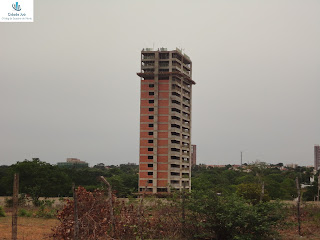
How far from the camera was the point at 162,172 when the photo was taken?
2630 inches

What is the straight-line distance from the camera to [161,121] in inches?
2655

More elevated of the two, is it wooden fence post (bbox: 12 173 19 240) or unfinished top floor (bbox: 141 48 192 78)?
unfinished top floor (bbox: 141 48 192 78)

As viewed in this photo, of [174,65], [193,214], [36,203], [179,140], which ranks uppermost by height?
[174,65]

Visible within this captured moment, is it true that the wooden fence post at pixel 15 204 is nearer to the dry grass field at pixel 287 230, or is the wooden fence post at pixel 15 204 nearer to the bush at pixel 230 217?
the dry grass field at pixel 287 230

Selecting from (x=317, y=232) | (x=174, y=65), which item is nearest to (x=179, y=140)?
(x=174, y=65)

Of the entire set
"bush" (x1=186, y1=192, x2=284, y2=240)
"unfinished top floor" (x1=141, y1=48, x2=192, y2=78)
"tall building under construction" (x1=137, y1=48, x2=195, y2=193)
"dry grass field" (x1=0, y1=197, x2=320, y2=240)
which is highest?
"unfinished top floor" (x1=141, y1=48, x2=192, y2=78)

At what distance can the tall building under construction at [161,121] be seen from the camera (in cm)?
6681

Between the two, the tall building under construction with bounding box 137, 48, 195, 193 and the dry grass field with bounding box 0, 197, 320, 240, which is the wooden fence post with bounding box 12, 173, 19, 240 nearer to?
the dry grass field with bounding box 0, 197, 320, 240

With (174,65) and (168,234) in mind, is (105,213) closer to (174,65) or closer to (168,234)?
(168,234)

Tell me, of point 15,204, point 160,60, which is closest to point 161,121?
point 160,60

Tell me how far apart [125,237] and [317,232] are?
29.5 feet

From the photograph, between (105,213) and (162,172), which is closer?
(105,213)

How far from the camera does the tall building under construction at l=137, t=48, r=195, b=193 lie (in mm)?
66812

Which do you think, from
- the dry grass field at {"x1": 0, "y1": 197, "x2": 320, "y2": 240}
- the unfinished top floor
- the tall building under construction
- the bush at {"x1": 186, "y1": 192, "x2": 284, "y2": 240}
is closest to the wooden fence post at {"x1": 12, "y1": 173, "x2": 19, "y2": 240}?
the dry grass field at {"x1": 0, "y1": 197, "x2": 320, "y2": 240}
